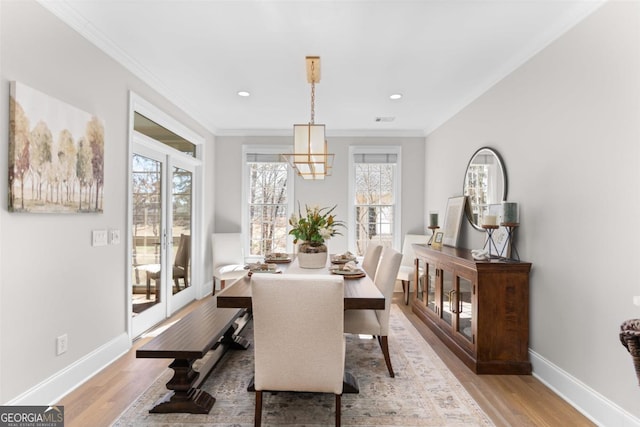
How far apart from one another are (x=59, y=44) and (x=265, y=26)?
4.58ft

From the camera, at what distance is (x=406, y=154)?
5438mm

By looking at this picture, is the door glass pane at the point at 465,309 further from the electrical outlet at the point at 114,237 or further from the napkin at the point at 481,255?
the electrical outlet at the point at 114,237

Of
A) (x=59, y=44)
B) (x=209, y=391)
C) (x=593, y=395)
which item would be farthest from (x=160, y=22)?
(x=593, y=395)

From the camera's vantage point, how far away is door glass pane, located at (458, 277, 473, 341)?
2.77 meters

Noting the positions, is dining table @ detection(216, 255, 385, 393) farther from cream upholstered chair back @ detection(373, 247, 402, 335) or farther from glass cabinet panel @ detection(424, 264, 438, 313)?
glass cabinet panel @ detection(424, 264, 438, 313)

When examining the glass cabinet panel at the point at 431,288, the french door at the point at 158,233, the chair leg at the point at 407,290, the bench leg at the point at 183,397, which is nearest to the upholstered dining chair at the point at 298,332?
the bench leg at the point at 183,397

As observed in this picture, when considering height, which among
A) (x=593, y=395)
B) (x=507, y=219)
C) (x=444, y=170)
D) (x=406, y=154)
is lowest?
(x=593, y=395)

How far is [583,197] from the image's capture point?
7.02ft

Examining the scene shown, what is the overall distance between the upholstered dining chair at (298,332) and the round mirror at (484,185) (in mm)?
2126

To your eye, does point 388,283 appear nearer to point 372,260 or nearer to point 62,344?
point 372,260

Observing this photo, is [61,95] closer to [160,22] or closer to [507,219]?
[160,22]

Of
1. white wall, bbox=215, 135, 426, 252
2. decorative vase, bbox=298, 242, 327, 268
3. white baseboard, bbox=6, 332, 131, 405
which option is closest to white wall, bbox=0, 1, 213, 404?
white baseboard, bbox=6, 332, 131, 405

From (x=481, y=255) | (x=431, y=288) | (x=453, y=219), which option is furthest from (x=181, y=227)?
(x=481, y=255)

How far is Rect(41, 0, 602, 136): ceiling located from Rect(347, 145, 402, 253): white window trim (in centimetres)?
134
